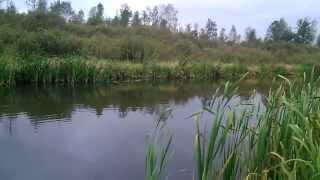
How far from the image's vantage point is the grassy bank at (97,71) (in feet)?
45.6

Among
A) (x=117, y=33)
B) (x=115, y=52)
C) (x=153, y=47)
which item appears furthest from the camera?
(x=117, y=33)

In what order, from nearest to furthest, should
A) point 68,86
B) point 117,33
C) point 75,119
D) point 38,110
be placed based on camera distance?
point 75,119, point 38,110, point 68,86, point 117,33

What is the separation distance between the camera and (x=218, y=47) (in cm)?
3284

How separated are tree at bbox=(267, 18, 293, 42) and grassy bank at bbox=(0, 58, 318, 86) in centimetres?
2533

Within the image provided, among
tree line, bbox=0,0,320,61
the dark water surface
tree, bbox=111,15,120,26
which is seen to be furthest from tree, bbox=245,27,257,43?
the dark water surface

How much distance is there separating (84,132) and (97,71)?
8488 mm

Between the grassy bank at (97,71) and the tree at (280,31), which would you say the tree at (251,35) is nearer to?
the tree at (280,31)

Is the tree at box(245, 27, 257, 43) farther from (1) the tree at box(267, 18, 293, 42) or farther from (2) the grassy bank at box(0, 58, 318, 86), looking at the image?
(2) the grassy bank at box(0, 58, 318, 86)

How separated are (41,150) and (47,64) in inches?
334

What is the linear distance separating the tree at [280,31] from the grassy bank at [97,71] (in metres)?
25.3

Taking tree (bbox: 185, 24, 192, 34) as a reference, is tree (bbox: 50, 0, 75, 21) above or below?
above

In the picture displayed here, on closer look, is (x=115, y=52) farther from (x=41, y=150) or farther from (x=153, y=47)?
(x=41, y=150)

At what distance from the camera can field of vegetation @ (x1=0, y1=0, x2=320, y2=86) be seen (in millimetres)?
14570

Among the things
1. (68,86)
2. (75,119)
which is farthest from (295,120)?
(68,86)
